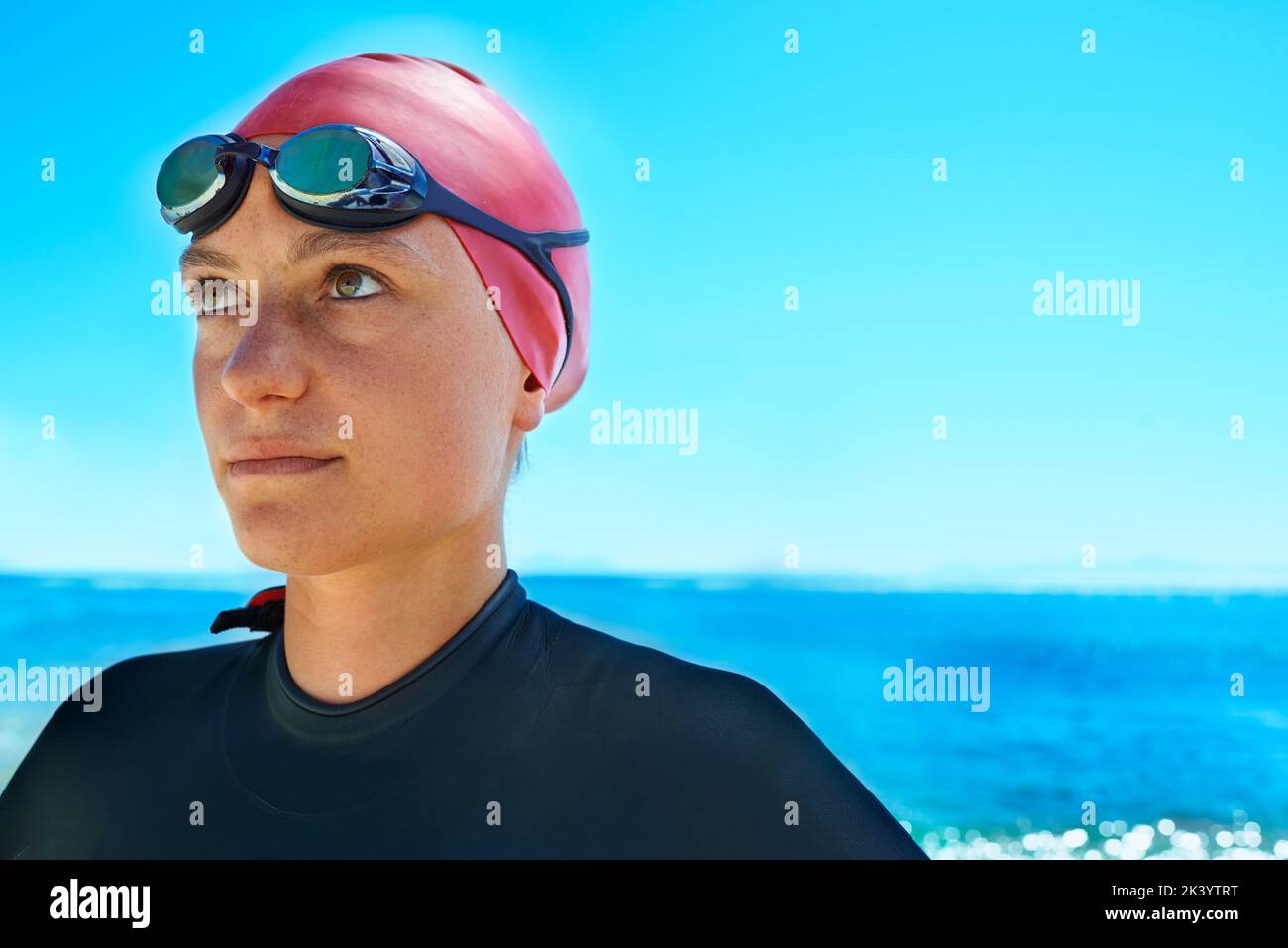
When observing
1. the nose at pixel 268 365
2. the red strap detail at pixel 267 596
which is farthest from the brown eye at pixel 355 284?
the red strap detail at pixel 267 596

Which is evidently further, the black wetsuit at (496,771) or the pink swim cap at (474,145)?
the pink swim cap at (474,145)

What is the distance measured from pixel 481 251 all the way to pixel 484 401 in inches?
12.2

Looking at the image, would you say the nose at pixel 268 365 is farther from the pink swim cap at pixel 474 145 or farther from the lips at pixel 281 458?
the pink swim cap at pixel 474 145

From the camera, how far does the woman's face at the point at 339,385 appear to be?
6.32 ft

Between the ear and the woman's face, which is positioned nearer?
the woman's face

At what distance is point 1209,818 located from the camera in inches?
356

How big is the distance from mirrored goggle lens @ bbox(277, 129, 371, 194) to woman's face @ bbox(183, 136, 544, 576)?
0.08 metres

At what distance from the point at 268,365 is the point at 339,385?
0.13 meters

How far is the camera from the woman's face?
1.93 metres

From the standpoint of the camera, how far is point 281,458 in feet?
6.41

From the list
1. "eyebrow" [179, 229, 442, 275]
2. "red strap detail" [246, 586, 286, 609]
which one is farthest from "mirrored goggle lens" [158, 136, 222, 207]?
"red strap detail" [246, 586, 286, 609]

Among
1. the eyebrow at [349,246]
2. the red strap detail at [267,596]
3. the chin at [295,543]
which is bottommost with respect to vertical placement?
the red strap detail at [267,596]

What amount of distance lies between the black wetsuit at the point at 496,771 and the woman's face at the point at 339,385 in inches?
13.5

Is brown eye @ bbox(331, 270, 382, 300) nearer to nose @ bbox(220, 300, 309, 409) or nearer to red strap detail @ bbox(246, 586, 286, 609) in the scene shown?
nose @ bbox(220, 300, 309, 409)
